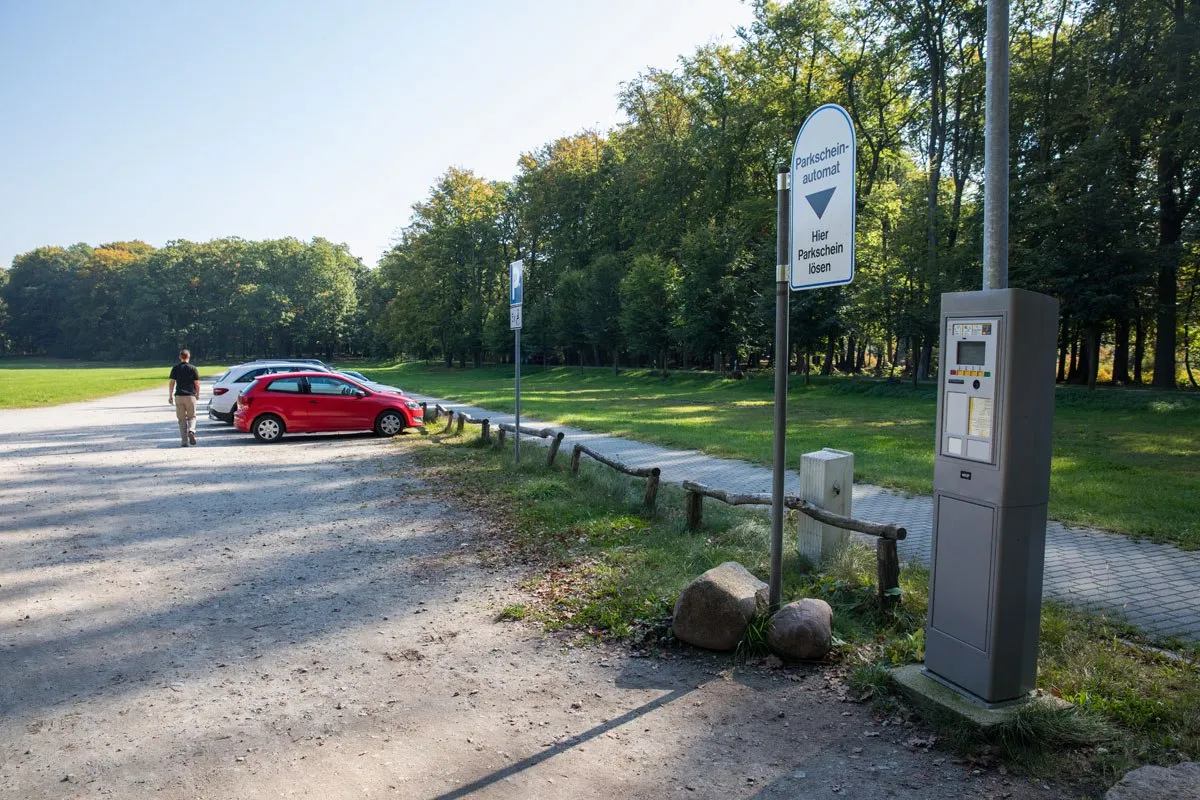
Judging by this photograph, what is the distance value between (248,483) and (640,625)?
828 centimetres

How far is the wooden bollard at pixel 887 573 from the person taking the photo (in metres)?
5.02

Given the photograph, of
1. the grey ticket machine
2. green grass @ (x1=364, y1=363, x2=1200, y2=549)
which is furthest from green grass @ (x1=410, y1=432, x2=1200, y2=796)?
green grass @ (x1=364, y1=363, x2=1200, y2=549)

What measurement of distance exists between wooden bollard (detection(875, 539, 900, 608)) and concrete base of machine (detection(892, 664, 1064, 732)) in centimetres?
116

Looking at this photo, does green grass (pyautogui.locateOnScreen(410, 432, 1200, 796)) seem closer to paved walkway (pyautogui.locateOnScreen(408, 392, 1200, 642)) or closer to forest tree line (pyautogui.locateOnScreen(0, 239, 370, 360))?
paved walkway (pyautogui.locateOnScreen(408, 392, 1200, 642))

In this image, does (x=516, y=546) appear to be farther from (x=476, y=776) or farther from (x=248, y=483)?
(x=248, y=483)

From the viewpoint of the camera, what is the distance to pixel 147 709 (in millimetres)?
3934

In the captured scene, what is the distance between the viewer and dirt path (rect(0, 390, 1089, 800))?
3.24 meters

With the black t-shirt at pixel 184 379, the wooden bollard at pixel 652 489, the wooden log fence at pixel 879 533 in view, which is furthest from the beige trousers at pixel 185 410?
the wooden log fence at pixel 879 533

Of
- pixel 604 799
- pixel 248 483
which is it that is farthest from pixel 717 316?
pixel 604 799

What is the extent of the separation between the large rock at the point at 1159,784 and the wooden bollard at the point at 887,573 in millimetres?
2079

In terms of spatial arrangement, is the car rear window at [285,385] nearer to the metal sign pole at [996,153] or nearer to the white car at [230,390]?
the white car at [230,390]

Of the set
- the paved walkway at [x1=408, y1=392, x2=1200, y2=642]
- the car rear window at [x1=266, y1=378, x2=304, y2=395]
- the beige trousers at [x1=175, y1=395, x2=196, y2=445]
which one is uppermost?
the car rear window at [x1=266, y1=378, x2=304, y2=395]

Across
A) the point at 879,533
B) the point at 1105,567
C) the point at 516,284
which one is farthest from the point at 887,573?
the point at 516,284

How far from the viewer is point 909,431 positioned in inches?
684
